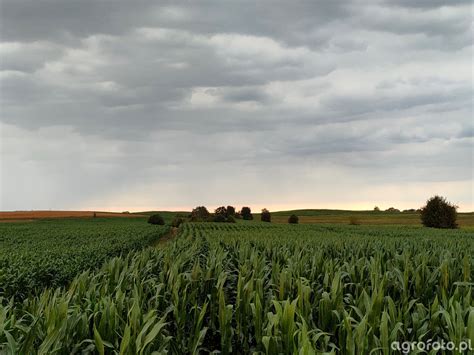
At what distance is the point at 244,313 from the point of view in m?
4.84

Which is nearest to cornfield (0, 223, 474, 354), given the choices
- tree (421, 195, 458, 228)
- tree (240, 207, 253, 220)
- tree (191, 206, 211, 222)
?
tree (421, 195, 458, 228)

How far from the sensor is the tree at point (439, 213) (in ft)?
193

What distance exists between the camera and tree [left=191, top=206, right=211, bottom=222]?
293 feet

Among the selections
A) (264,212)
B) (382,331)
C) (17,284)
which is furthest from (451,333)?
(264,212)

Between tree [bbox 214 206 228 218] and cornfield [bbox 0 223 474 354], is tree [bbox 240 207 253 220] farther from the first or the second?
cornfield [bbox 0 223 474 354]

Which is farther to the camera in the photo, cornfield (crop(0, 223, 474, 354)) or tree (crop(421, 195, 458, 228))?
tree (crop(421, 195, 458, 228))

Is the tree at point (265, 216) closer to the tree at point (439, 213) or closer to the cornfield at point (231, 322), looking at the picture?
the tree at point (439, 213)

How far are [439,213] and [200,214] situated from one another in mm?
48214

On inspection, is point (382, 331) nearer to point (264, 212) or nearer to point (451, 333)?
point (451, 333)

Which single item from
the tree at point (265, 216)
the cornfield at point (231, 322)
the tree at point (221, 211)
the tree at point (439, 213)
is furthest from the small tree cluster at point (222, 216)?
the cornfield at point (231, 322)

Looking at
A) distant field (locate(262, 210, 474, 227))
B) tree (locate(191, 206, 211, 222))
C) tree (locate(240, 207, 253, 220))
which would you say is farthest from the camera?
tree (locate(240, 207, 253, 220))

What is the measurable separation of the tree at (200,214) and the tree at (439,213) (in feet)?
147

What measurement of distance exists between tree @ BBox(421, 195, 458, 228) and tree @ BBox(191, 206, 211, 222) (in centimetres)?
4484

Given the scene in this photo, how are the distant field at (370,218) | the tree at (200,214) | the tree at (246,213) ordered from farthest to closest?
the tree at (246,213), the distant field at (370,218), the tree at (200,214)
